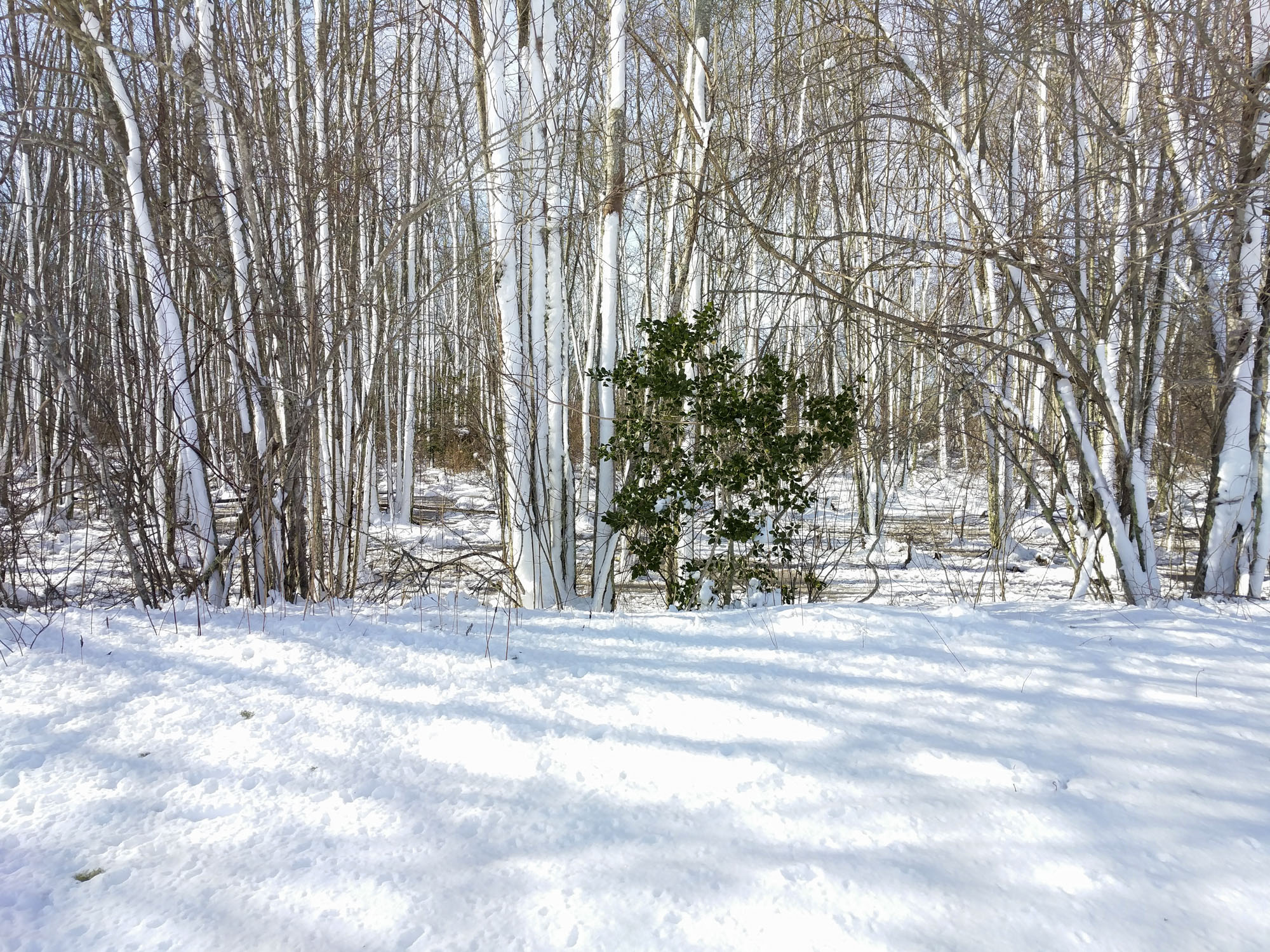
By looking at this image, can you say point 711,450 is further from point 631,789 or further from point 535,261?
point 631,789

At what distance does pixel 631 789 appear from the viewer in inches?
79.7

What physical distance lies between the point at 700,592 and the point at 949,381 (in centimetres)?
218

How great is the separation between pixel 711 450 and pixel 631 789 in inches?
135

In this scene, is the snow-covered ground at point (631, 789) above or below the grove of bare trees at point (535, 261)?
below

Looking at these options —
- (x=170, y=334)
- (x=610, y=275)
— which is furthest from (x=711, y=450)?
(x=170, y=334)

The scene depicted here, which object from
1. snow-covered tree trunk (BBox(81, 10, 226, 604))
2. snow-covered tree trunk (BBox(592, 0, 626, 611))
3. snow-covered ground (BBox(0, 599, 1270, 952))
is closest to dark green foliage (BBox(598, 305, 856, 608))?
snow-covered tree trunk (BBox(592, 0, 626, 611))

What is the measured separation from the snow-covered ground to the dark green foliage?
222 centimetres

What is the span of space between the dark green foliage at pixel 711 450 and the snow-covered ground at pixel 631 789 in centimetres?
222

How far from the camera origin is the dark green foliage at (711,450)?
17.2 ft

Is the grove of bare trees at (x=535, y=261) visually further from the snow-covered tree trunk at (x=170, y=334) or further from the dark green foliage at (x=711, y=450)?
the dark green foliage at (x=711, y=450)

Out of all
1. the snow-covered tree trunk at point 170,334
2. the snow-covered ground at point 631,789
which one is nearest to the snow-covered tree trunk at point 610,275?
the snow-covered tree trunk at point 170,334

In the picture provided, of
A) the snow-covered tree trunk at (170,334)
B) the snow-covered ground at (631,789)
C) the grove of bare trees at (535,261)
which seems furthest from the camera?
the grove of bare trees at (535,261)

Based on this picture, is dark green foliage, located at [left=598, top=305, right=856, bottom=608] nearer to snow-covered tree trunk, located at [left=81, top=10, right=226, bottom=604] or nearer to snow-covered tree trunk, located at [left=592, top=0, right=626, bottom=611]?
snow-covered tree trunk, located at [left=592, top=0, right=626, bottom=611]

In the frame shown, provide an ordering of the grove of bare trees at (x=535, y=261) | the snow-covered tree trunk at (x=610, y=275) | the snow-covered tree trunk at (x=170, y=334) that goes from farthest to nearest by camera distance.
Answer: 1. the snow-covered tree trunk at (x=610, y=275)
2. the grove of bare trees at (x=535, y=261)
3. the snow-covered tree trunk at (x=170, y=334)
